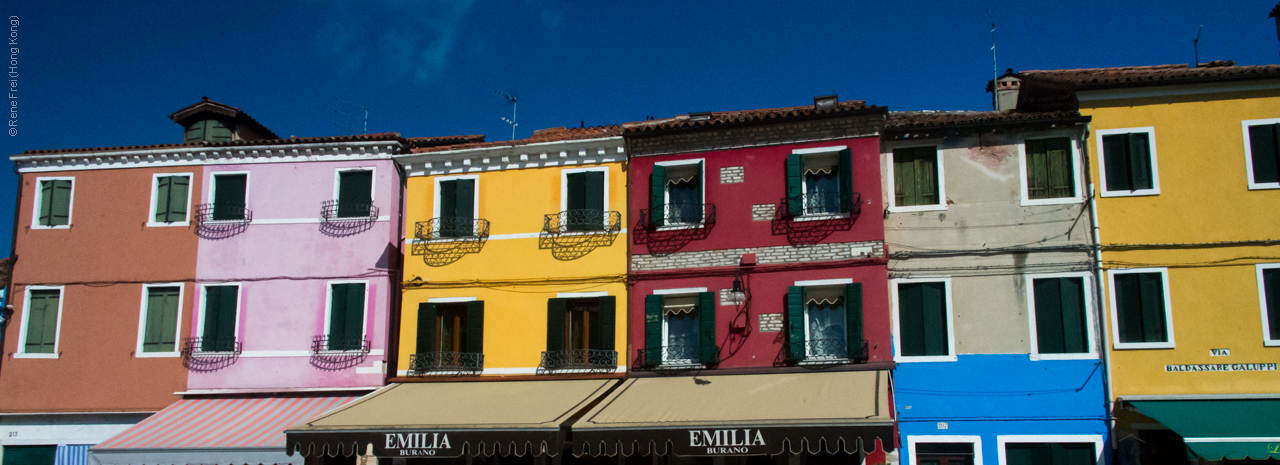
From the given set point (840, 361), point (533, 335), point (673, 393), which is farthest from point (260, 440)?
point (840, 361)

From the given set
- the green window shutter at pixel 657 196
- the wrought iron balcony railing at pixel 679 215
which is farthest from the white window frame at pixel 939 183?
the green window shutter at pixel 657 196

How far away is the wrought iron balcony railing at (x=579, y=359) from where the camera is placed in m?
19.6

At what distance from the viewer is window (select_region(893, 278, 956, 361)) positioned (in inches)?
704

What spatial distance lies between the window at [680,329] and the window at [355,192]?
725cm

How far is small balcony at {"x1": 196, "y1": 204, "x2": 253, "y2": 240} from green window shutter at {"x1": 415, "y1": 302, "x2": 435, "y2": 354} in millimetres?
5081

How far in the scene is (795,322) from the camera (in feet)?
60.6

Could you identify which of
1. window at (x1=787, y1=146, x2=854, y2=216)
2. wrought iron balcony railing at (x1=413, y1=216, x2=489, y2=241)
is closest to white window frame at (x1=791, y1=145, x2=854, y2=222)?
window at (x1=787, y1=146, x2=854, y2=216)

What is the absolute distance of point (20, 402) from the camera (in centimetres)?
2136

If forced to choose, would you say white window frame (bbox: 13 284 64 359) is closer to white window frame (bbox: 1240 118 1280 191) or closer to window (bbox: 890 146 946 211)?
window (bbox: 890 146 946 211)

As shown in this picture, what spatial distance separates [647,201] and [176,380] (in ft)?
38.6

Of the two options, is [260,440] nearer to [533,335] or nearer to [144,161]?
[533,335]

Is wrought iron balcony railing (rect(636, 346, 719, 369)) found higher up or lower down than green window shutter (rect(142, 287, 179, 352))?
lower down

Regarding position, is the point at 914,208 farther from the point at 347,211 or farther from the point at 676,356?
the point at 347,211

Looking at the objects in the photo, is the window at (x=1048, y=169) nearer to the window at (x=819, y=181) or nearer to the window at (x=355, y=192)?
the window at (x=819, y=181)
